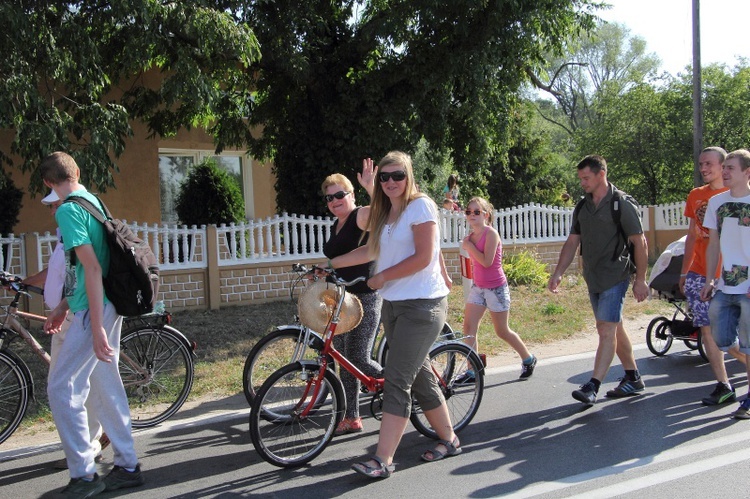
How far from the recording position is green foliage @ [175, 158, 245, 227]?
15.2 m

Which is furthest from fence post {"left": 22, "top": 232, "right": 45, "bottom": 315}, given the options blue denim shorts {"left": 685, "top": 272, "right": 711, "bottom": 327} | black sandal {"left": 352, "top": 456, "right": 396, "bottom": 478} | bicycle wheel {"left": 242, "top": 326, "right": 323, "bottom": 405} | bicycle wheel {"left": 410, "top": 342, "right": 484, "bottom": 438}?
blue denim shorts {"left": 685, "top": 272, "right": 711, "bottom": 327}

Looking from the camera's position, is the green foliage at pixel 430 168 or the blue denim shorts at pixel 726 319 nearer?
the blue denim shorts at pixel 726 319

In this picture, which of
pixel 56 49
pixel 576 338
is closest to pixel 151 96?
pixel 56 49

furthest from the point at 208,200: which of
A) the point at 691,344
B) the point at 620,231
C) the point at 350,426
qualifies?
the point at 620,231

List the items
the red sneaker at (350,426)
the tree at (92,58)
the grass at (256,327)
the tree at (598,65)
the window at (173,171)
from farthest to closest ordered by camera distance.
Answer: the tree at (598,65)
the window at (173,171)
the tree at (92,58)
the grass at (256,327)
the red sneaker at (350,426)

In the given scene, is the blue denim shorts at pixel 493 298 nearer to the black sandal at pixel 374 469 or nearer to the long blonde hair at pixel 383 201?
the long blonde hair at pixel 383 201

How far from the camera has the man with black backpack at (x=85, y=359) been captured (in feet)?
14.1

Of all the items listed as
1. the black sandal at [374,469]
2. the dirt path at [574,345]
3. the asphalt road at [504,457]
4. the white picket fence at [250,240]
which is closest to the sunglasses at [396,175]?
the black sandal at [374,469]

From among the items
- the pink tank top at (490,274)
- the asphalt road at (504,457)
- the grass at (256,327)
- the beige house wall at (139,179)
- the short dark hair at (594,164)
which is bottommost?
the asphalt road at (504,457)

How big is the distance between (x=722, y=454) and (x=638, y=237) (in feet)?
5.94

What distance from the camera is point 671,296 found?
7891mm

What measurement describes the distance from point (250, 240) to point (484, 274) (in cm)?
532

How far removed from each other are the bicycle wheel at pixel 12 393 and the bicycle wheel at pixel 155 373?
2.54 ft

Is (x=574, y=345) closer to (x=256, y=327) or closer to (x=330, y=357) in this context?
(x=256, y=327)
